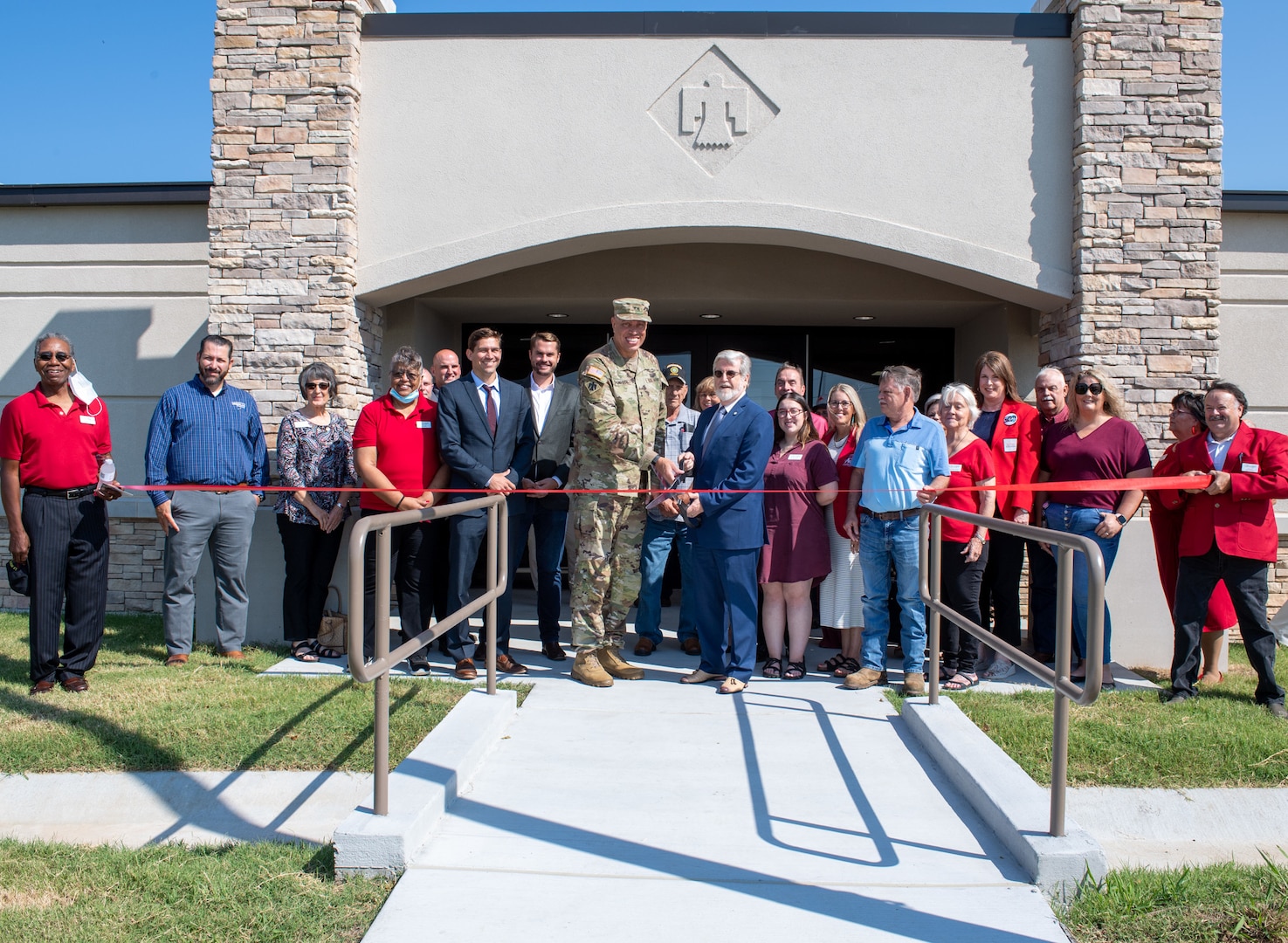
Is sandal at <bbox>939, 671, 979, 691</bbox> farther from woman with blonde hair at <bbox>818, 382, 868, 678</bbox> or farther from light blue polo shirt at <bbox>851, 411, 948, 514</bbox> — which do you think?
light blue polo shirt at <bbox>851, 411, 948, 514</bbox>

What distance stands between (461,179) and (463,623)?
144 inches

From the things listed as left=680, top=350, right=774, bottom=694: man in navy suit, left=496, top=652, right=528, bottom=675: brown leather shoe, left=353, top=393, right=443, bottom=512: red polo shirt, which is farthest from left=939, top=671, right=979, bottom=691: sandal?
left=353, top=393, right=443, bottom=512: red polo shirt

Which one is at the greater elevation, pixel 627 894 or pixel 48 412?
pixel 48 412

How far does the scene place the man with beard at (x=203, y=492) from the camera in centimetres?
636

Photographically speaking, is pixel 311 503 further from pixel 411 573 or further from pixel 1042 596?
pixel 1042 596

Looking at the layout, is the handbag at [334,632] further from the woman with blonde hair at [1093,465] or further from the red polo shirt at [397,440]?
the woman with blonde hair at [1093,465]

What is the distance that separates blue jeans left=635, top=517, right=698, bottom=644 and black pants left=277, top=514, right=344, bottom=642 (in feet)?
7.05

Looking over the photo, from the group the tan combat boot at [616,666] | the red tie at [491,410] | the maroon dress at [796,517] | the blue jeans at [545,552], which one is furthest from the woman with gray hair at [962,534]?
the red tie at [491,410]

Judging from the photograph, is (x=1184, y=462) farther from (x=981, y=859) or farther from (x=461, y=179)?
(x=461, y=179)

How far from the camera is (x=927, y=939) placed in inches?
115

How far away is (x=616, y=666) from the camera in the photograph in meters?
5.88

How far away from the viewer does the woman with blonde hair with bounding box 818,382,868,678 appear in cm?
611

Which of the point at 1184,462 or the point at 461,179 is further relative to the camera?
the point at 461,179

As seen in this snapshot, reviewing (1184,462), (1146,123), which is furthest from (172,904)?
(1146,123)
